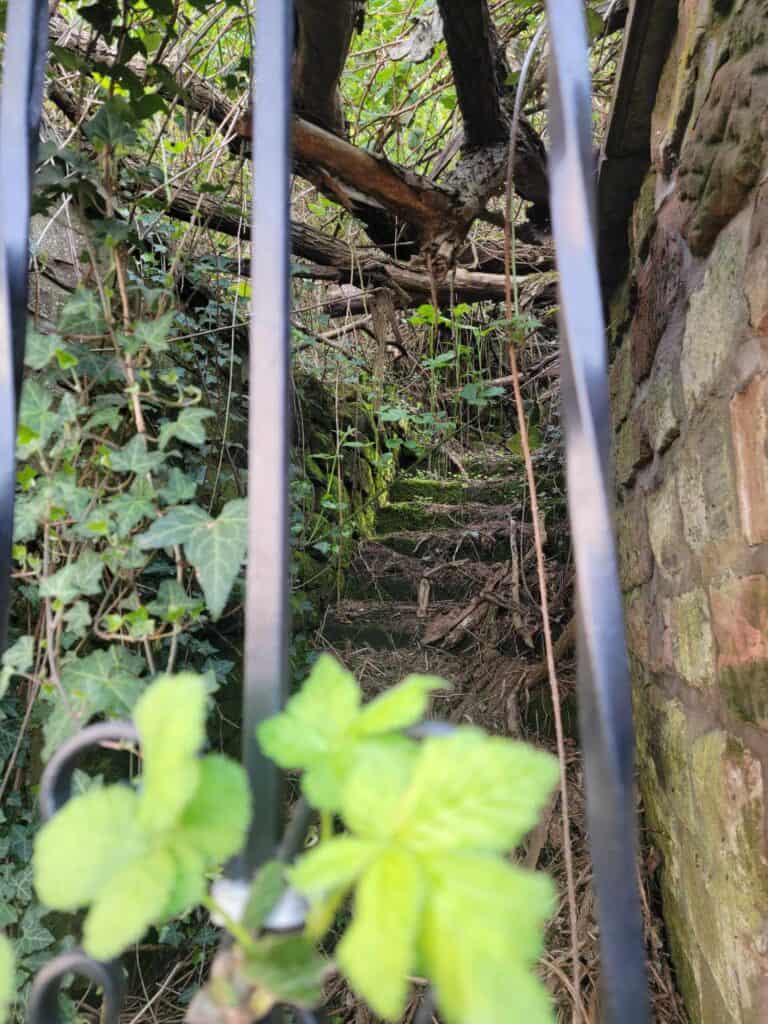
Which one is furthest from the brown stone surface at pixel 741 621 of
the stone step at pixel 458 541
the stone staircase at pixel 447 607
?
the stone step at pixel 458 541

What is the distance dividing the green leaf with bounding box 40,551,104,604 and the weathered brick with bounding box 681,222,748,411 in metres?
0.87

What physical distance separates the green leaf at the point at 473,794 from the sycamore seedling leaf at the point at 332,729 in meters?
0.04

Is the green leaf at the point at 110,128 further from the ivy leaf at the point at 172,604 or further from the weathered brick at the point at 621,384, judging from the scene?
the weathered brick at the point at 621,384

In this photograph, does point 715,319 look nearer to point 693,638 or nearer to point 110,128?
point 693,638

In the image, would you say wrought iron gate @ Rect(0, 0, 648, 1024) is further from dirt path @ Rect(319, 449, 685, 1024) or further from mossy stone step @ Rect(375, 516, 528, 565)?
mossy stone step @ Rect(375, 516, 528, 565)

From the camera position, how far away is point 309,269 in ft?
7.49

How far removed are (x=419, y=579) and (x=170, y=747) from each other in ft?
7.22

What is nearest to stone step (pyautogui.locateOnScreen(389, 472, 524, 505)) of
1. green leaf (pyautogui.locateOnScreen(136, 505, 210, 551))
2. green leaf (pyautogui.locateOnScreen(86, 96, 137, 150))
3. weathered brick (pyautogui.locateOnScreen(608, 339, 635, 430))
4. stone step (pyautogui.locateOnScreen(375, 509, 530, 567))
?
stone step (pyautogui.locateOnScreen(375, 509, 530, 567))

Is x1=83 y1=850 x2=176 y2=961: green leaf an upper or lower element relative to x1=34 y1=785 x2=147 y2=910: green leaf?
lower

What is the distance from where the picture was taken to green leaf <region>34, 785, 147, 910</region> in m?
0.29

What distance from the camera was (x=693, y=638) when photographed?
1127 mm

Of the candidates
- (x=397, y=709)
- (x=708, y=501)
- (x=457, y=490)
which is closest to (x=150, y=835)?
(x=397, y=709)

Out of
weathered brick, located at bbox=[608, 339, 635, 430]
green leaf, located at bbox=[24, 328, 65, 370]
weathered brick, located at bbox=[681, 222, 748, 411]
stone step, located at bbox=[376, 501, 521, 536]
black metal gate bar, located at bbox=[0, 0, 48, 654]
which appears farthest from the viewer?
stone step, located at bbox=[376, 501, 521, 536]

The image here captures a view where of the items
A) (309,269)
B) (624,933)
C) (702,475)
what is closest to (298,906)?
(624,933)
